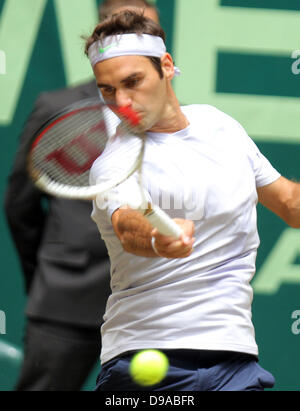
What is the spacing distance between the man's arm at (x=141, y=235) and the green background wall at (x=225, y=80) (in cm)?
166

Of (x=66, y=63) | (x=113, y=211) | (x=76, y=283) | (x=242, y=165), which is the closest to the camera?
(x=113, y=211)

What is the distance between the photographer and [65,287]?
2857 millimetres

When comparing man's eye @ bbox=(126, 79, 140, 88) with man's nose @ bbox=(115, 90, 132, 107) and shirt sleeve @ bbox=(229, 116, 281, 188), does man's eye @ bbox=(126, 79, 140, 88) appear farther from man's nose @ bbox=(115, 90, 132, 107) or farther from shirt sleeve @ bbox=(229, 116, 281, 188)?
shirt sleeve @ bbox=(229, 116, 281, 188)

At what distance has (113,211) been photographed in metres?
2.03

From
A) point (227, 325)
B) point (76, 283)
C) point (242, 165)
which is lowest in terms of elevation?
point (76, 283)

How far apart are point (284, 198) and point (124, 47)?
25.3 inches

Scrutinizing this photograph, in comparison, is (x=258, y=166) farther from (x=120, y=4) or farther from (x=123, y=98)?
(x=120, y=4)

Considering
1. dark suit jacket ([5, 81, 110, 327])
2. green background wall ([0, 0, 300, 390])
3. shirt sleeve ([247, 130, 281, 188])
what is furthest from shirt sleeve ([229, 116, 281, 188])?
green background wall ([0, 0, 300, 390])

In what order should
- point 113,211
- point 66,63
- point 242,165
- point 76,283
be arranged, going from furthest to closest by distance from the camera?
point 66,63
point 76,283
point 242,165
point 113,211

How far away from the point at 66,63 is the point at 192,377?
186 cm

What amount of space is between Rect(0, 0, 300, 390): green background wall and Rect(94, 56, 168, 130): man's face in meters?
1.39

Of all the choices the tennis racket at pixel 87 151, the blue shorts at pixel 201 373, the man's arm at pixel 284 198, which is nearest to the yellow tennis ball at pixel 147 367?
the blue shorts at pixel 201 373
